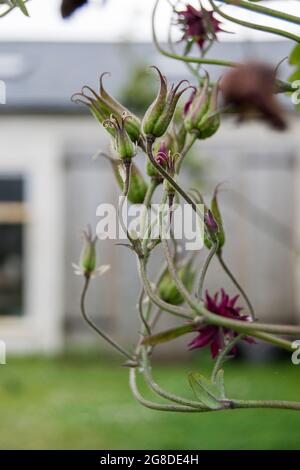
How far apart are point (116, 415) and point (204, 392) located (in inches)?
112

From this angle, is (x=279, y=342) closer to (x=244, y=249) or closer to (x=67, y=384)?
(x=67, y=384)

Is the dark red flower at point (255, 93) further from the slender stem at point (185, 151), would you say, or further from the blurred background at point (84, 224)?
the blurred background at point (84, 224)

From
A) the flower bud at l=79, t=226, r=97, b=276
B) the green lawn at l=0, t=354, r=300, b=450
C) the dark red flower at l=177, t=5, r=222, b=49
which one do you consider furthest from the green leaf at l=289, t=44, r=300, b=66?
the green lawn at l=0, t=354, r=300, b=450

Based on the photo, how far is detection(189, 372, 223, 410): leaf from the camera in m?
0.38

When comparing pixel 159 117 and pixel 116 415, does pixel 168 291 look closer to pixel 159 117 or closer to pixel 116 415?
pixel 159 117

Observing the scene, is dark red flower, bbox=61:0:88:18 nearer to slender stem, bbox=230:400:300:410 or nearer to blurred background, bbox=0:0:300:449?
slender stem, bbox=230:400:300:410

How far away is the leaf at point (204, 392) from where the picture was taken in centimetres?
38

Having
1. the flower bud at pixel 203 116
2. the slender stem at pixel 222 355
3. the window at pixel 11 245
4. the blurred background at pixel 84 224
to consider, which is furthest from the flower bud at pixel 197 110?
the window at pixel 11 245

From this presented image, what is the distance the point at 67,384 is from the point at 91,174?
4.42 feet

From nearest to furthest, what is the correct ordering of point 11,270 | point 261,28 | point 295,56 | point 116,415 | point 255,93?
point 255,93
point 261,28
point 295,56
point 116,415
point 11,270

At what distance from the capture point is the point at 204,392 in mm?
396

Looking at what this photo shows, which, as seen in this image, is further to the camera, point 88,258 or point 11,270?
point 11,270

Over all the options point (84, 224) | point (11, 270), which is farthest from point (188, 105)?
point (11, 270)
